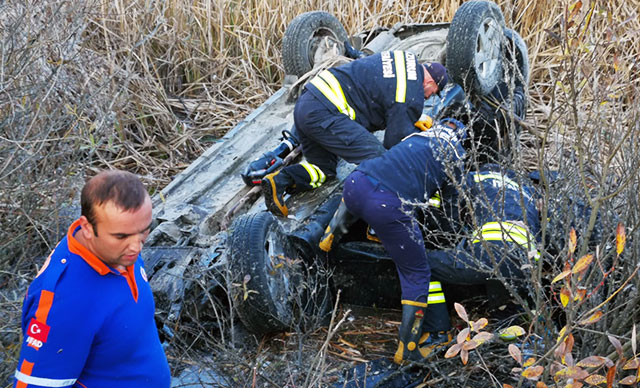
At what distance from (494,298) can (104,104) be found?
3.40 metres

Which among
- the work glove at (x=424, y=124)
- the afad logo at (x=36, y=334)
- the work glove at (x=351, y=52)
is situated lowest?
the work glove at (x=424, y=124)

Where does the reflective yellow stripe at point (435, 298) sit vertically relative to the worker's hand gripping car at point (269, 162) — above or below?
below

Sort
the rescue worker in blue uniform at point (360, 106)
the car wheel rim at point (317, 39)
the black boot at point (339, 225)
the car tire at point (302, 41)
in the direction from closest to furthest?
1. the black boot at point (339, 225)
2. the rescue worker in blue uniform at point (360, 106)
3. the car tire at point (302, 41)
4. the car wheel rim at point (317, 39)

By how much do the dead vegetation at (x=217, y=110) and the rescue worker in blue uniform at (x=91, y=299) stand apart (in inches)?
40.6

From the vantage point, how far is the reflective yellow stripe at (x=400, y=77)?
4.87m

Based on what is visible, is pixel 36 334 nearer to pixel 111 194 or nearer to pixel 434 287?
pixel 111 194

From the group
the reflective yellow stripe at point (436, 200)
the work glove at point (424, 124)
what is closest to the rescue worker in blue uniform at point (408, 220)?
the reflective yellow stripe at point (436, 200)

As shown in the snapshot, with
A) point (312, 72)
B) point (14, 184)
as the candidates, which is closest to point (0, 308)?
point (14, 184)

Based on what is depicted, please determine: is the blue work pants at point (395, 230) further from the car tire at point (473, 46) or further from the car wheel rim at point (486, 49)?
the car wheel rim at point (486, 49)

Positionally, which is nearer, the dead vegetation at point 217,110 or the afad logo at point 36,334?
the afad logo at point 36,334

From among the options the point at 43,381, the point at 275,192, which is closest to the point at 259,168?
the point at 275,192

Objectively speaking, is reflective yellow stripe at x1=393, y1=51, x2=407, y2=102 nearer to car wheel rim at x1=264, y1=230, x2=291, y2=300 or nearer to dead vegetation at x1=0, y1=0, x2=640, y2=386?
dead vegetation at x1=0, y1=0, x2=640, y2=386

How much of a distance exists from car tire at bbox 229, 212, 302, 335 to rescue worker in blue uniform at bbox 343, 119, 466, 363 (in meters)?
0.49

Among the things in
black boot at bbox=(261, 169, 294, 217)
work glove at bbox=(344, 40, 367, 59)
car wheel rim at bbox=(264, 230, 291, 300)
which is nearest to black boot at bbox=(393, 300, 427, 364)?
car wheel rim at bbox=(264, 230, 291, 300)
